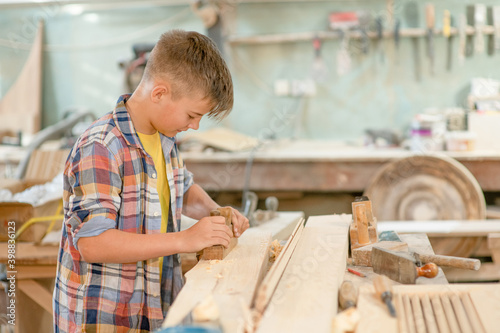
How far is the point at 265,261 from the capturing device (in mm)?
1544

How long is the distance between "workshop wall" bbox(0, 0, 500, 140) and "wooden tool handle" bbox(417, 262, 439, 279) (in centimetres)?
375

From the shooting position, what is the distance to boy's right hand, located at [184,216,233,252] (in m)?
1.43

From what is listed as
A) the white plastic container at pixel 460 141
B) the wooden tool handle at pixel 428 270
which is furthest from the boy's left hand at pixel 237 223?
the white plastic container at pixel 460 141

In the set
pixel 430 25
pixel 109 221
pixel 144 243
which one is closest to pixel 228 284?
pixel 144 243

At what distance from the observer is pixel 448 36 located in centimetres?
486

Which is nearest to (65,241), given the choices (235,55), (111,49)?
(235,55)

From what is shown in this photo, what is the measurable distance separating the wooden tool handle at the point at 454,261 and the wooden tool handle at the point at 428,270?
0.24 feet

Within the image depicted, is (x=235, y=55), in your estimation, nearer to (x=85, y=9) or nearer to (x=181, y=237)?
(x=85, y=9)

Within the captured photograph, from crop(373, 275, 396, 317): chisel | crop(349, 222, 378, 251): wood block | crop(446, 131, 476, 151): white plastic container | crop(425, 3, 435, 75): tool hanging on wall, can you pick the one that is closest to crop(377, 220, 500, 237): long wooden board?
crop(446, 131, 476, 151): white plastic container

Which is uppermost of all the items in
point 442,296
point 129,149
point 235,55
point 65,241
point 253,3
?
point 253,3

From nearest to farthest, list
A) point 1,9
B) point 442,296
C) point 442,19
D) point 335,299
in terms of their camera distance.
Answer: point 335,299, point 442,296, point 442,19, point 1,9

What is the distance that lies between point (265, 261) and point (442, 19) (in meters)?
4.20

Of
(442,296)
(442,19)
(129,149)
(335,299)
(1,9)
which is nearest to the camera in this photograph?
(335,299)

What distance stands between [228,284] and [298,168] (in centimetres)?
267
